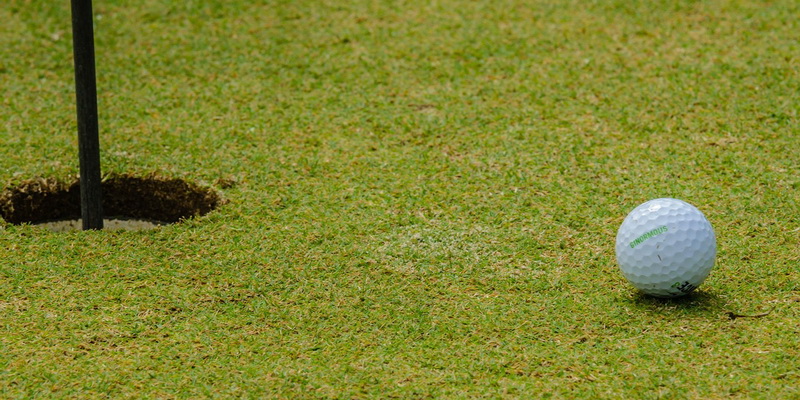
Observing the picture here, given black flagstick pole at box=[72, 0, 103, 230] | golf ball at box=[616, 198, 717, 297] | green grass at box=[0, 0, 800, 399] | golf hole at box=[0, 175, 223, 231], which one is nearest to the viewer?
green grass at box=[0, 0, 800, 399]

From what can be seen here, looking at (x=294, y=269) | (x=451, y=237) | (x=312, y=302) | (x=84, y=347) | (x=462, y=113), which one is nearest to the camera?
(x=84, y=347)

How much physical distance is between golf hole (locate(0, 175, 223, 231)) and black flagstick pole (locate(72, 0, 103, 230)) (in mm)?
490

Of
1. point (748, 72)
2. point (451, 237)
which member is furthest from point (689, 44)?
point (451, 237)

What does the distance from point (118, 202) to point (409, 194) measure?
1902 mm

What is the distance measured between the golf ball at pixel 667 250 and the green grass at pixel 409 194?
15 centimetres

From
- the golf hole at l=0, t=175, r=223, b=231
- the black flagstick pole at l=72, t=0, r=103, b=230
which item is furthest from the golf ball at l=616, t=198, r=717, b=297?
the black flagstick pole at l=72, t=0, r=103, b=230

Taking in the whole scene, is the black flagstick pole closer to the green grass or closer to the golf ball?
the green grass

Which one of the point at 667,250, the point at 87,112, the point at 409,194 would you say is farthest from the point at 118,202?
the point at 667,250

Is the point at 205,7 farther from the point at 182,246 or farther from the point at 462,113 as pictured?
the point at 182,246

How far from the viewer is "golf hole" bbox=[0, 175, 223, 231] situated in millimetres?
5520

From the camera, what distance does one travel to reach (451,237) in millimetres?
5051

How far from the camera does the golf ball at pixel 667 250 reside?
4.15 meters

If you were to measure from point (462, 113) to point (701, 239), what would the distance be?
2696 millimetres

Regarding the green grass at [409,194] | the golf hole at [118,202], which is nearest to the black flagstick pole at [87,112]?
the green grass at [409,194]
